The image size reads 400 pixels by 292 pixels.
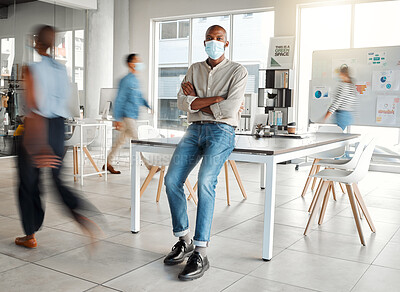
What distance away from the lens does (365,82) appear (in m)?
6.93

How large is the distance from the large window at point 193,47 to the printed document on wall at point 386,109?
229cm

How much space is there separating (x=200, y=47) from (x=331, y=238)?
254 inches

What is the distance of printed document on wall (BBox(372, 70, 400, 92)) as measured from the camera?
21.8 feet

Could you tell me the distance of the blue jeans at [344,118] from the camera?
6.65 m

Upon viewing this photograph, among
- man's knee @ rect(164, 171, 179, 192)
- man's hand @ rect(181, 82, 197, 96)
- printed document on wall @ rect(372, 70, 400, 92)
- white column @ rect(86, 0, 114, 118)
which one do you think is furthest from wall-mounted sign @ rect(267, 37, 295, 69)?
man's knee @ rect(164, 171, 179, 192)

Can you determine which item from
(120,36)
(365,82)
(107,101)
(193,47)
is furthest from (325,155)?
(120,36)

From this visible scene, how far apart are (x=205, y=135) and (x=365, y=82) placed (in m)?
4.99

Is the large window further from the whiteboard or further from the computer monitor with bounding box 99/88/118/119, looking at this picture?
the whiteboard

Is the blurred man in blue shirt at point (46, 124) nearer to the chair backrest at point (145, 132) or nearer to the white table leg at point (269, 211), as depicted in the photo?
the white table leg at point (269, 211)

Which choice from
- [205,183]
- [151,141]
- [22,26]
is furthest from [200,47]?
[205,183]

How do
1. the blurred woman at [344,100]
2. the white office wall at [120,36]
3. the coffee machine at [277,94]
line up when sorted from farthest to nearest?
the white office wall at [120,36]
the coffee machine at [277,94]
the blurred woman at [344,100]

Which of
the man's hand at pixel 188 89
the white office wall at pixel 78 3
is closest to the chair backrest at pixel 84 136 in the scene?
the man's hand at pixel 188 89

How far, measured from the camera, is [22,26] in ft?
25.7

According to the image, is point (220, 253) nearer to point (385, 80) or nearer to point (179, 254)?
point (179, 254)
